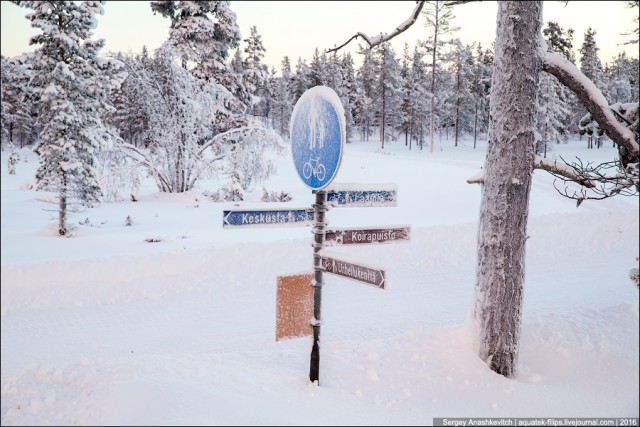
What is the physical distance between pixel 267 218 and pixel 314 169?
2.07 feet

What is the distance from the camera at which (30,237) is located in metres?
13.6

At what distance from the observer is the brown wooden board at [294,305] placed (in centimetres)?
419

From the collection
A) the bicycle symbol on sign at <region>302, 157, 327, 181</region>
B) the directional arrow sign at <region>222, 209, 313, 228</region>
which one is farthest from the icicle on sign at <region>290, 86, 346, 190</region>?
the directional arrow sign at <region>222, 209, 313, 228</region>

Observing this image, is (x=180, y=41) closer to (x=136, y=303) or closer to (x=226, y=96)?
(x=226, y=96)

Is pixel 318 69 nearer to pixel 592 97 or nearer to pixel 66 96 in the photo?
pixel 66 96

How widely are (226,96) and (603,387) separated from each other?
20.5 m

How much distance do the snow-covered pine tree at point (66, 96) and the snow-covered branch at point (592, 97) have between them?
44.3 ft

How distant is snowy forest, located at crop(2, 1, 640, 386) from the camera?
493cm

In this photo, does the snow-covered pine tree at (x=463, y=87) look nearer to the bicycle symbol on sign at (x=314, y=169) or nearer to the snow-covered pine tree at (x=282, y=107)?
the snow-covered pine tree at (x=282, y=107)

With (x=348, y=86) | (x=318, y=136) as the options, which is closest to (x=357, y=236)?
(x=318, y=136)

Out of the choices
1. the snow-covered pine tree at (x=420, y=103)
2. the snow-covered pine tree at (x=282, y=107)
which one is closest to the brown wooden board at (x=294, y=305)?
the snow-covered pine tree at (x=420, y=103)

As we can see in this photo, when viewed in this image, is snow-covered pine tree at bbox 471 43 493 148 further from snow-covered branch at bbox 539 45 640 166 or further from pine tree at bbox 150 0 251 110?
snow-covered branch at bbox 539 45 640 166

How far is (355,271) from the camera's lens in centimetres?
395

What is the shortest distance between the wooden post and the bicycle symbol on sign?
0.17 m
